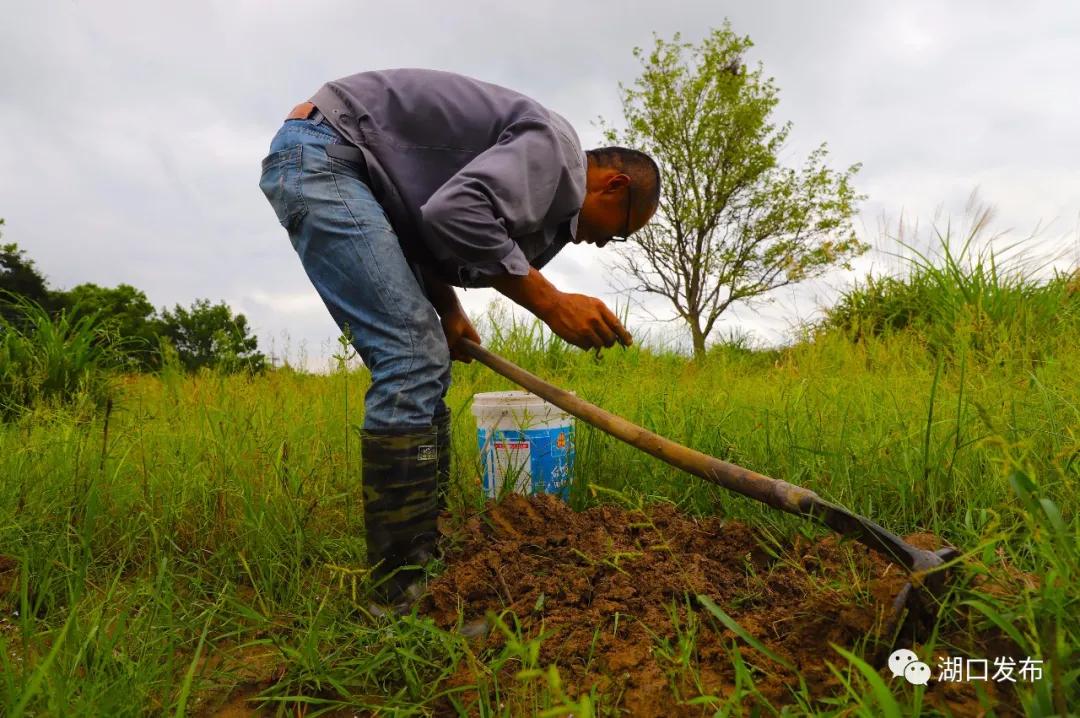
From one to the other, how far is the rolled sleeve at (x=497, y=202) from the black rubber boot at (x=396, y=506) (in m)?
0.54

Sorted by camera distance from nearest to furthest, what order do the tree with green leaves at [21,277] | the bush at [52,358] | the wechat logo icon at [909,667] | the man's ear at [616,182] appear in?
the wechat logo icon at [909,667], the man's ear at [616,182], the bush at [52,358], the tree with green leaves at [21,277]

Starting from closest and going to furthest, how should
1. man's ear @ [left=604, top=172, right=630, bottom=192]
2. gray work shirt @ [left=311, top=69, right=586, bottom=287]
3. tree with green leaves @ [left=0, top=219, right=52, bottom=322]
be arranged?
gray work shirt @ [left=311, top=69, right=586, bottom=287] < man's ear @ [left=604, top=172, right=630, bottom=192] < tree with green leaves @ [left=0, top=219, right=52, bottom=322]

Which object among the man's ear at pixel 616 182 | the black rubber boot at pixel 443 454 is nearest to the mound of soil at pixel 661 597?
the black rubber boot at pixel 443 454

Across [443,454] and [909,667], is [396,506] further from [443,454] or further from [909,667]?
[909,667]

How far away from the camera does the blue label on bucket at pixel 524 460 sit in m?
2.68

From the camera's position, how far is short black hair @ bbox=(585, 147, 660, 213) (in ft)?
8.95

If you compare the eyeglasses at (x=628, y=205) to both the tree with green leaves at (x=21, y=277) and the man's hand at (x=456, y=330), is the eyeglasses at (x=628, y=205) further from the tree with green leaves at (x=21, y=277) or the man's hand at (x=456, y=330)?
the tree with green leaves at (x=21, y=277)

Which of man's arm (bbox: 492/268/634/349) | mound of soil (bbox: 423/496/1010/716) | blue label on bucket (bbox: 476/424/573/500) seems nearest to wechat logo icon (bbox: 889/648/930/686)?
mound of soil (bbox: 423/496/1010/716)

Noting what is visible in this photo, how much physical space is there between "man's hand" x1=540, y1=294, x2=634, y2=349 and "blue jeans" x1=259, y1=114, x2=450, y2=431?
36cm

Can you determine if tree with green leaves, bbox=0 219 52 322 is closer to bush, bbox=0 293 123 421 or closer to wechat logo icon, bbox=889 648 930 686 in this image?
bush, bbox=0 293 123 421

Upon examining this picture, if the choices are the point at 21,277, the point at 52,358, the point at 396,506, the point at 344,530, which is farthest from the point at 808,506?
the point at 21,277

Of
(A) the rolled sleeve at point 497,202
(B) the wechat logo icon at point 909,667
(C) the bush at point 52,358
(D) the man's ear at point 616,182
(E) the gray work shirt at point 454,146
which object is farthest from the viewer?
(C) the bush at point 52,358

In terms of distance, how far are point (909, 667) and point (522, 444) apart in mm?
1549

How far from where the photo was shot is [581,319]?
7.19 ft
